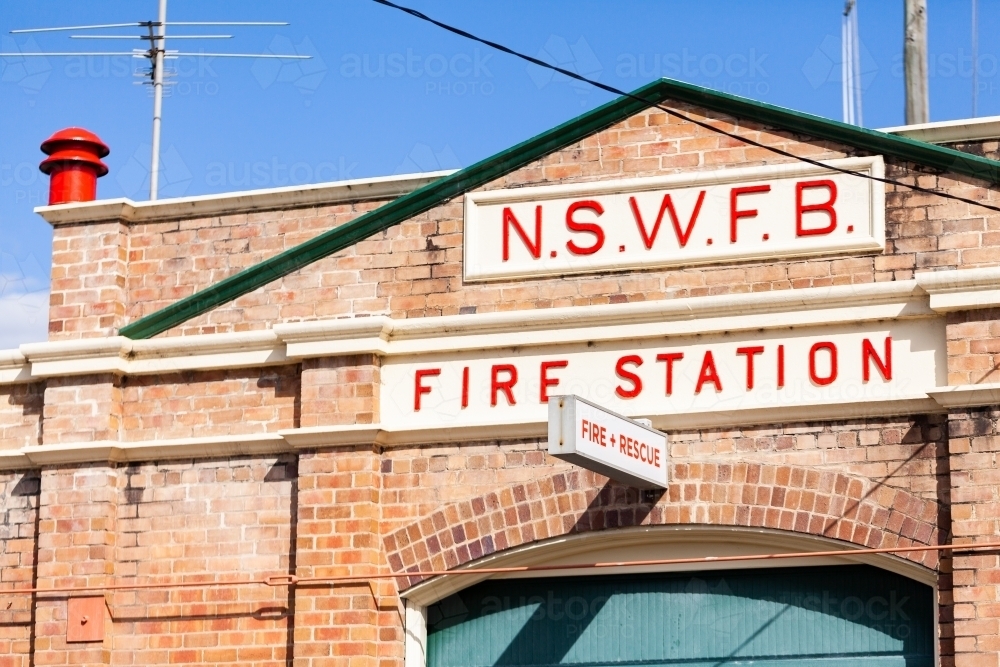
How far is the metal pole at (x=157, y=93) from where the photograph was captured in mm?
17750

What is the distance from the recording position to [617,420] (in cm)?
1277

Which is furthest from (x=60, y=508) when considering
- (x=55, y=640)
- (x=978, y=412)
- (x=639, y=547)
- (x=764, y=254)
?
(x=978, y=412)

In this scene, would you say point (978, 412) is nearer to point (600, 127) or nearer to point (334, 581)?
point (600, 127)

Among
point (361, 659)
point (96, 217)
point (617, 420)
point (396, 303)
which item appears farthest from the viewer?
point (96, 217)

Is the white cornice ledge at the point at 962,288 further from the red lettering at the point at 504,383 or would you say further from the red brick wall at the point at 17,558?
the red brick wall at the point at 17,558

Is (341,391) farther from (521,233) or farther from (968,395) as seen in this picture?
(968,395)

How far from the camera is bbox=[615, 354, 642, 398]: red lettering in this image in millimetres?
13914

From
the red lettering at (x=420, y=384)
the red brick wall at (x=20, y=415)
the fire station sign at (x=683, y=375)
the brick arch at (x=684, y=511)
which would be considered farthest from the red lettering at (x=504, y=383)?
the red brick wall at (x=20, y=415)

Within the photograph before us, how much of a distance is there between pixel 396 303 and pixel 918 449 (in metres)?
4.48

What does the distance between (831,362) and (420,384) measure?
3355 millimetres

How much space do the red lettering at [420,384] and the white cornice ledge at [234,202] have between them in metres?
1.74

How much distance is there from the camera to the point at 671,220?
1425 cm

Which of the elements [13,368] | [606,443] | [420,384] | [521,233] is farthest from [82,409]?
[606,443]

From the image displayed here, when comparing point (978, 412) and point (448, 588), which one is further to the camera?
point (448, 588)
